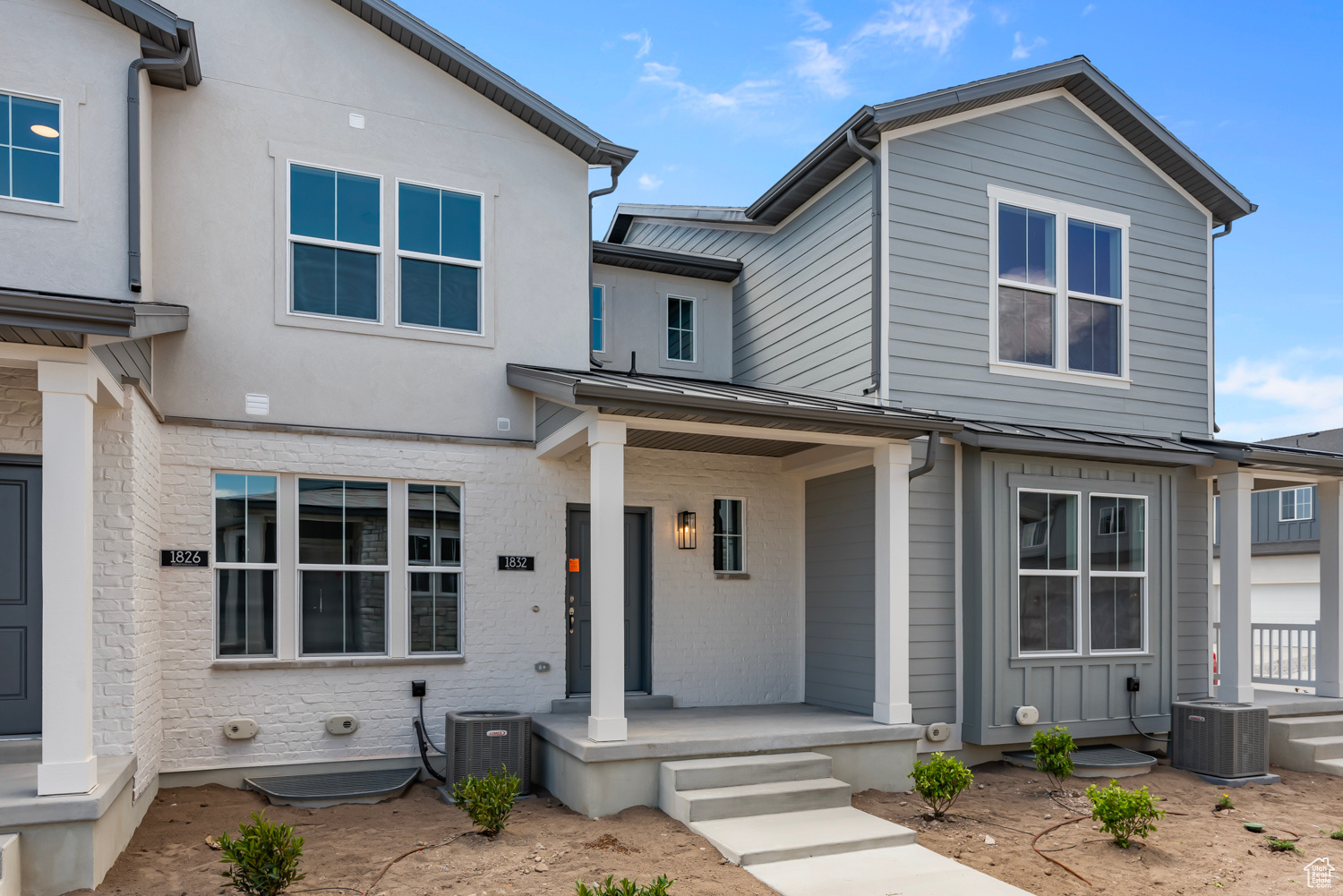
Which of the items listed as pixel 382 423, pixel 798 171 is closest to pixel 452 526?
pixel 382 423

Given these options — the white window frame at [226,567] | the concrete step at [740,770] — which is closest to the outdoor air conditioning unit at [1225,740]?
the concrete step at [740,770]

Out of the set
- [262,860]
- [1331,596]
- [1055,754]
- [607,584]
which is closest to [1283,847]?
[1055,754]

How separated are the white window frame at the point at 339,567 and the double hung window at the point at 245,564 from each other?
17cm

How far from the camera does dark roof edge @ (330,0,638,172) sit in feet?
25.1

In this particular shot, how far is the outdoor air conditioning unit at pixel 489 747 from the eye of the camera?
6781 millimetres

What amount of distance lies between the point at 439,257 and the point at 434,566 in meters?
2.71

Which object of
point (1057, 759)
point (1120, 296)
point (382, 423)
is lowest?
point (1057, 759)

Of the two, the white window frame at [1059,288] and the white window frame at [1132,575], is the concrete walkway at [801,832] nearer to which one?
the white window frame at [1132,575]

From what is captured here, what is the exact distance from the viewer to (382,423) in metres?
7.52

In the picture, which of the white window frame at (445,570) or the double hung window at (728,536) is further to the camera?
the double hung window at (728,536)

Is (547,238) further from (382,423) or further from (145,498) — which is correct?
(145,498)

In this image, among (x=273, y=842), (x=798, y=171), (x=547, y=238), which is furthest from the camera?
(x=798, y=171)

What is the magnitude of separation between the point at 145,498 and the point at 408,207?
3218 mm

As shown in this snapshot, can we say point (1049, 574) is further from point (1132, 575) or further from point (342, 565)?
point (342, 565)
